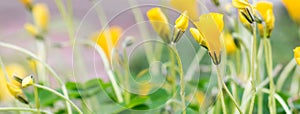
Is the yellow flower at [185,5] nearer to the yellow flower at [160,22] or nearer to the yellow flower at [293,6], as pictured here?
the yellow flower at [160,22]

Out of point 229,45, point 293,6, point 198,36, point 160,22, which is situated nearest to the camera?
point 198,36

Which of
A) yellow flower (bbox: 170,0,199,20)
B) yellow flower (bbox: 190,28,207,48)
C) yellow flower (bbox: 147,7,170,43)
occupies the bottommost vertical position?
yellow flower (bbox: 190,28,207,48)

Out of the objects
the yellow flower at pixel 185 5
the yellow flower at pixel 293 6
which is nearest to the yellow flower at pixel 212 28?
the yellow flower at pixel 185 5

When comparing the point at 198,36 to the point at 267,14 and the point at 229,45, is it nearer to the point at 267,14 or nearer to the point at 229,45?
the point at 267,14

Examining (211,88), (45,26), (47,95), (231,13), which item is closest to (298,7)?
(231,13)

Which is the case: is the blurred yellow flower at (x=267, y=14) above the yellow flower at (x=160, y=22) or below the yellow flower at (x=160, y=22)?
below

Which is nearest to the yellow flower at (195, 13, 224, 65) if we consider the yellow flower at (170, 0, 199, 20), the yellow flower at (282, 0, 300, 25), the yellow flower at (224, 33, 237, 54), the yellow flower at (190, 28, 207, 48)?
the yellow flower at (190, 28, 207, 48)

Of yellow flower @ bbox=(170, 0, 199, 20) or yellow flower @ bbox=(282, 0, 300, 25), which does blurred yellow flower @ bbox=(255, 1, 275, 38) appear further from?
yellow flower @ bbox=(282, 0, 300, 25)

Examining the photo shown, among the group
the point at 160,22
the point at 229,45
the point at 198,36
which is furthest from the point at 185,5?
the point at 229,45
